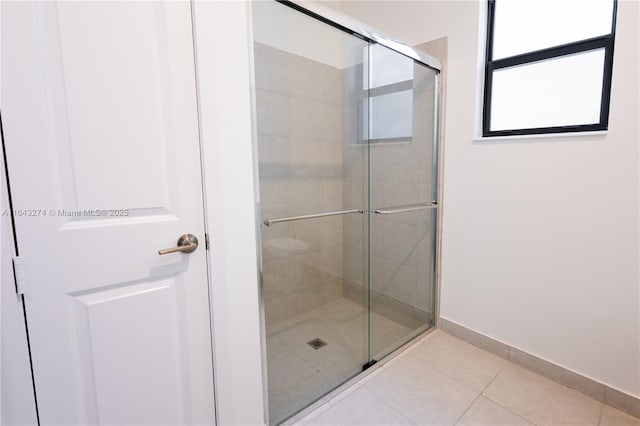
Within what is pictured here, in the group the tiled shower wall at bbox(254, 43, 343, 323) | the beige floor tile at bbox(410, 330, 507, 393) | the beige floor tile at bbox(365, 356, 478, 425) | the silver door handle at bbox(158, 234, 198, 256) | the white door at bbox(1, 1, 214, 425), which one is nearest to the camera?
the white door at bbox(1, 1, 214, 425)

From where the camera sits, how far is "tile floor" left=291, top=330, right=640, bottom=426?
1.48 metres

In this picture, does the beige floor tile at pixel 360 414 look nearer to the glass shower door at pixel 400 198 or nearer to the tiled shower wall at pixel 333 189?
the glass shower door at pixel 400 198

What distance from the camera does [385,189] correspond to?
2006mm

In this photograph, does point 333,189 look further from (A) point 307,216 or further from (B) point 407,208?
(B) point 407,208

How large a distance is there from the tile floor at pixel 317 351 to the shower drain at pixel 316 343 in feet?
0.06

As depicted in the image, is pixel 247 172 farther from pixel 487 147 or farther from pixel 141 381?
pixel 487 147

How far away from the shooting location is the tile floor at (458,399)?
4.86ft

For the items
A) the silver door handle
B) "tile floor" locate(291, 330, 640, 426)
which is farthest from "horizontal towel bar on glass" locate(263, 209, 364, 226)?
"tile floor" locate(291, 330, 640, 426)

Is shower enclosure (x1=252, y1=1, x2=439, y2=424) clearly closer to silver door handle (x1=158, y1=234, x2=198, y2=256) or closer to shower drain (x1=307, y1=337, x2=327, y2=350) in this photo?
shower drain (x1=307, y1=337, x2=327, y2=350)

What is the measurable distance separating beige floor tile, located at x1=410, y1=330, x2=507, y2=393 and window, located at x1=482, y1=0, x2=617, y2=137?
1.45 meters

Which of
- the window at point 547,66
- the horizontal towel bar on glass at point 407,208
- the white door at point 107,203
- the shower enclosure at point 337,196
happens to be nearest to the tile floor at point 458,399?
the shower enclosure at point 337,196

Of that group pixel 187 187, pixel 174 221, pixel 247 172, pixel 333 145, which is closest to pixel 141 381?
pixel 174 221

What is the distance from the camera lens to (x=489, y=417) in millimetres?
1488

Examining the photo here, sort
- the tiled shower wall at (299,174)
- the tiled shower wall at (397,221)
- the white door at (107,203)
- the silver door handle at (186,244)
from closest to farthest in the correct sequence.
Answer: the white door at (107,203)
the silver door handle at (186,244)
the tiled shower wall at (299,174)
the tiled shower wall at (397,221)
